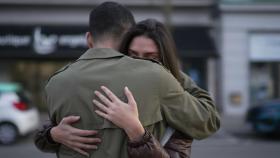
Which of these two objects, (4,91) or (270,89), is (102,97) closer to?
(4,91)

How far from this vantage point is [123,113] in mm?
2053

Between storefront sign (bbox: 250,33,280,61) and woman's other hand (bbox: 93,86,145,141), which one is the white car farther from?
woman's other hand (bbox: 93,86,145,141)

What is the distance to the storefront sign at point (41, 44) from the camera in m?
18.8

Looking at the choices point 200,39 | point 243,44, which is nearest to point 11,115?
point 200,39

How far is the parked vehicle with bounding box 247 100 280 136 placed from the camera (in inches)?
532

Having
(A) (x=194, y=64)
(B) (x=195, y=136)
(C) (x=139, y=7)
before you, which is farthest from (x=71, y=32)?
(B) (x=195, y=136)

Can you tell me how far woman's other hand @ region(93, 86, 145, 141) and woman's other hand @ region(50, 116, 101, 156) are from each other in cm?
11

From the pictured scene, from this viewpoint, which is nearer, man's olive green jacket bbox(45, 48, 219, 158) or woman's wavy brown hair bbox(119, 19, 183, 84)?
man's olive green jacket bbox(45, 48, 219, 158)

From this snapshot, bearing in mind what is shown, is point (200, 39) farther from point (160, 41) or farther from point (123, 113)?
point (123, 113)

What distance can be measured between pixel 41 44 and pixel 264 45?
27.0 feet

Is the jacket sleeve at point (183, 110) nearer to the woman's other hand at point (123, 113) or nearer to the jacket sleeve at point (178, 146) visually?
the jacket sleeve at point (178, 146)

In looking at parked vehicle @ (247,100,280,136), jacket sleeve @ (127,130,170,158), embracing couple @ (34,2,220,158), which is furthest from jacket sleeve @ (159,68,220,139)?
parked vehicle @ (247,100,280,136)

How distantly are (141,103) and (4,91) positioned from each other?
11603 mm

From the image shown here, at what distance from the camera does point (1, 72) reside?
20.3 meters
